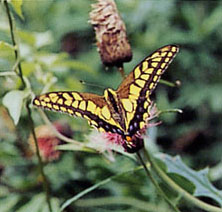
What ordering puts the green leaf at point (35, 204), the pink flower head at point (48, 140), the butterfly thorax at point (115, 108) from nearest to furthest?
the butterfly thorax at point (115, 108) < the green leaf at point (35, 204) < the pink flower head at point (48, 140)

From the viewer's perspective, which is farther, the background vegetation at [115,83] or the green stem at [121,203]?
the background vegetation at [115,83]

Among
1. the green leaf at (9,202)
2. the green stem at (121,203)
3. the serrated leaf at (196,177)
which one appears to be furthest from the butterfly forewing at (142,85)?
the green leaf at (9,202)

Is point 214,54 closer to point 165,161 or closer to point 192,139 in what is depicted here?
point 192,139

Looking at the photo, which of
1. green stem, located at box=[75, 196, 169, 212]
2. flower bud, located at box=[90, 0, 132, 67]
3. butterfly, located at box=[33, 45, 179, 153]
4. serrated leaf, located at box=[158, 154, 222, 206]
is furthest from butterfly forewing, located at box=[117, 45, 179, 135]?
green stem, located at box=[75, 196, 169, 212]

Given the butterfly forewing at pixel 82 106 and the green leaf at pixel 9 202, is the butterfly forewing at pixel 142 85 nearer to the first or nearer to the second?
the butterfly forewing at pixel 82 106

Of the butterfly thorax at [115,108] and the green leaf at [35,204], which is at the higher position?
the butterfly thorax at [115,108]

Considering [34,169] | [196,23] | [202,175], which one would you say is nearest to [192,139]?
[196,23]

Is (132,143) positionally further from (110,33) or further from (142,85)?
(110,33)

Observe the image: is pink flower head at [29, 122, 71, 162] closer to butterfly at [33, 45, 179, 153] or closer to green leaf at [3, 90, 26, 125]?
green leaf at [3, 90, 26, 125]
